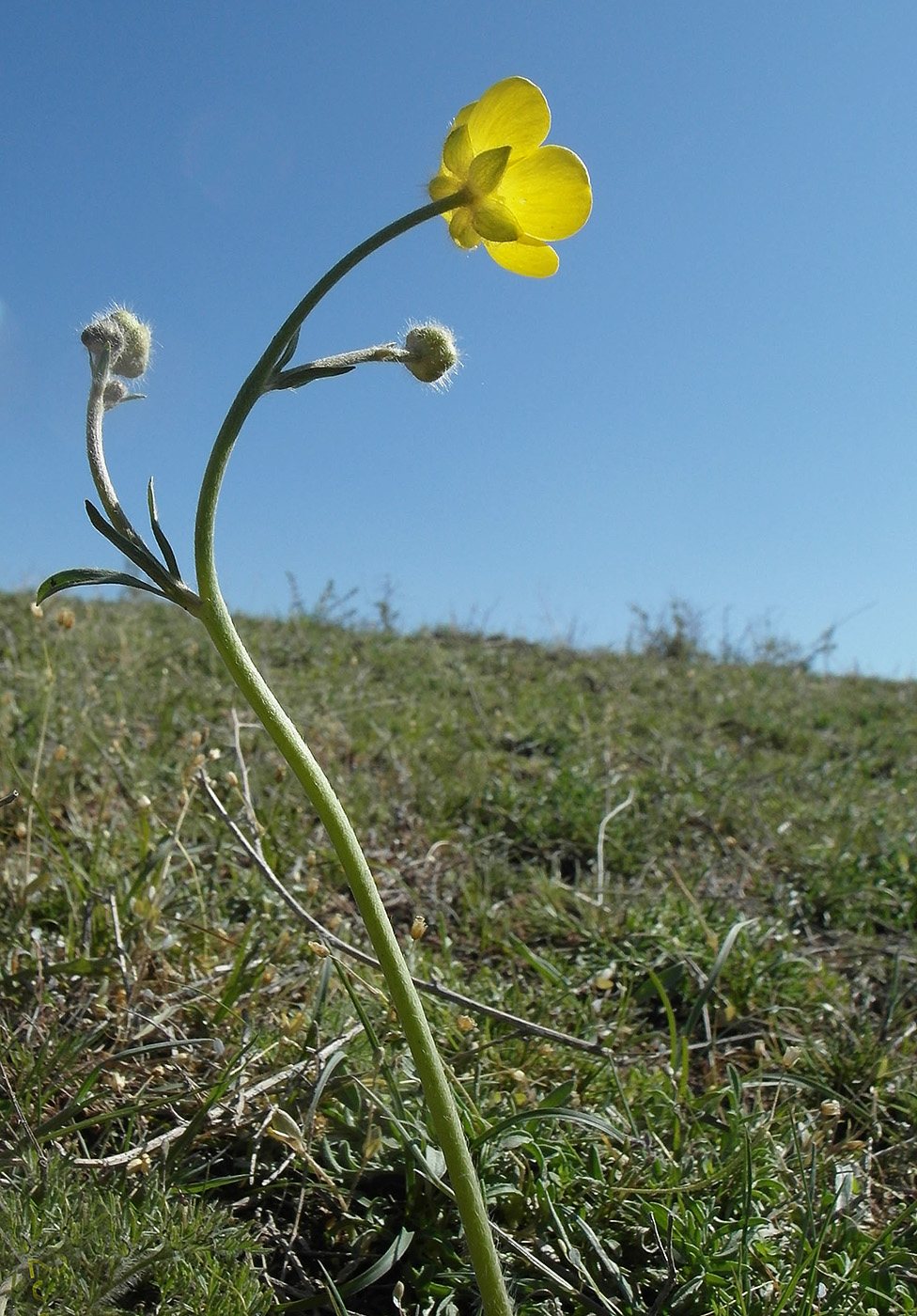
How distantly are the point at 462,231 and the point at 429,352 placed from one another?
19 cm

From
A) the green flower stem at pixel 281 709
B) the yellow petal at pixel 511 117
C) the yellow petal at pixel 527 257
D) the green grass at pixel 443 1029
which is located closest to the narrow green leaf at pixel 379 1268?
the green grass at pixel 443 1029

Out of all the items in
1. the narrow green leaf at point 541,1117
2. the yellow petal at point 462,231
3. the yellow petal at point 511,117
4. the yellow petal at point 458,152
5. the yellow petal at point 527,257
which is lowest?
the narrow green leaf at point 541,1117

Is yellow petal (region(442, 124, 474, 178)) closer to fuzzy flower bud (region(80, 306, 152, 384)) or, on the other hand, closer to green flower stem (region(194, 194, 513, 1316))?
green flower stem (region(194, 194, 513, 1316))

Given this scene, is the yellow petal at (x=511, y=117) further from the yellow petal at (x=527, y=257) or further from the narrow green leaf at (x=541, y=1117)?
the narrow green leaf at (x=541, y=1117)

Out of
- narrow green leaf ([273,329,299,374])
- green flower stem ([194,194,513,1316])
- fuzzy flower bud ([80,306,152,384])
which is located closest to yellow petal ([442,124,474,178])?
green flower stem ([194,194,513,1316])

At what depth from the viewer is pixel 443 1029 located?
68.9 inches

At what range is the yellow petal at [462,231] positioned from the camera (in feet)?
3.91

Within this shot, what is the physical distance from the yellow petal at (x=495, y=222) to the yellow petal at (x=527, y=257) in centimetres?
4

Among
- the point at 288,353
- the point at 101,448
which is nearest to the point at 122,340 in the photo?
the point at 101,448

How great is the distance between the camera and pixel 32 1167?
1.24m

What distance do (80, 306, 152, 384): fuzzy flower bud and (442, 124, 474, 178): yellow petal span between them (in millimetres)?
436

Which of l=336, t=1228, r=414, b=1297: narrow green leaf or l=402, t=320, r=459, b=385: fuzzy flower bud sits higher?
l=402, t=320, r=459, b=385: fuzzy flower bud

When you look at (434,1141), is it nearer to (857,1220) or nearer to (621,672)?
(857,1220)

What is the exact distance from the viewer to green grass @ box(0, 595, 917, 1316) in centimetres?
131
